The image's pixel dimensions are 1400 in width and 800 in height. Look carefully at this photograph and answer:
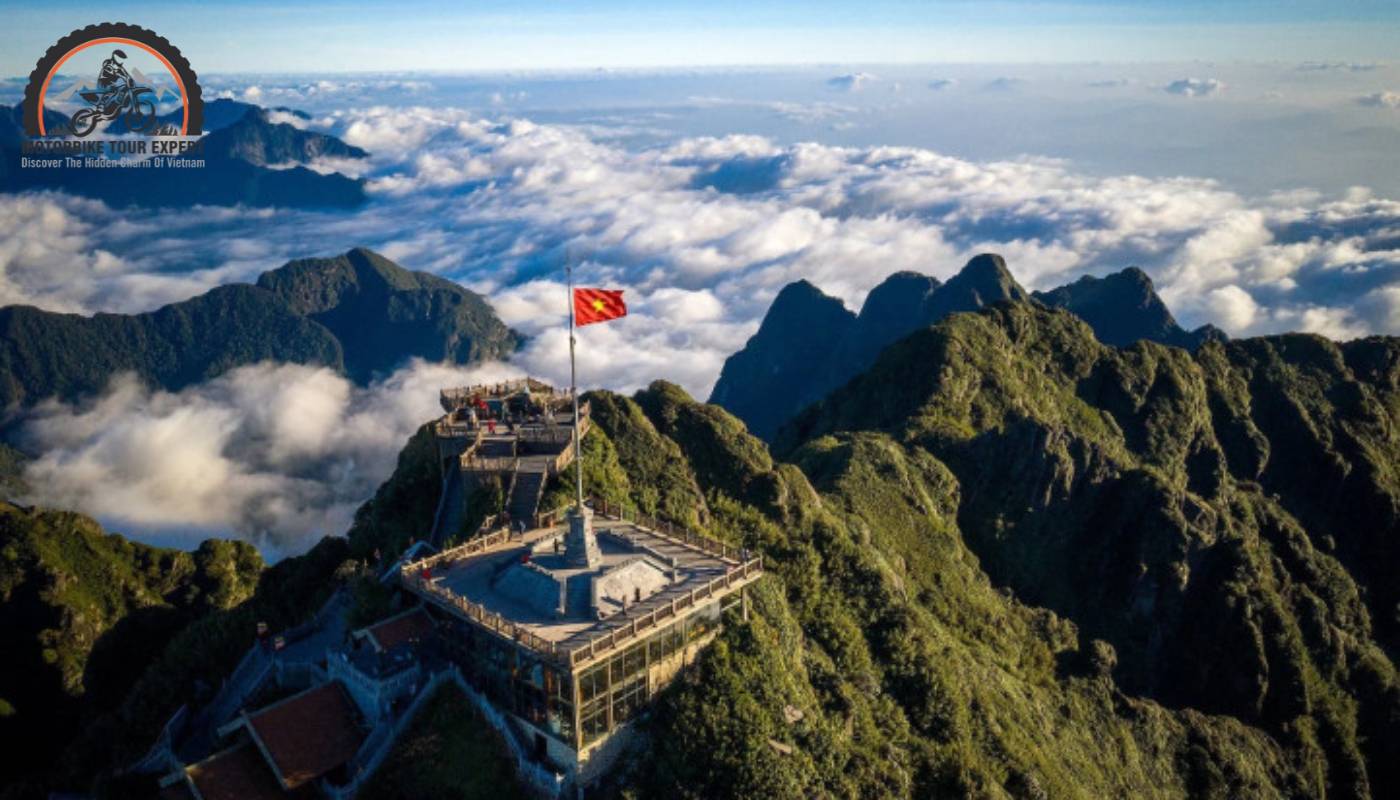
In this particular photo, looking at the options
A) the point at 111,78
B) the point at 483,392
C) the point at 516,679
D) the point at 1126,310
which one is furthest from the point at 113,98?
the point at 1126,310

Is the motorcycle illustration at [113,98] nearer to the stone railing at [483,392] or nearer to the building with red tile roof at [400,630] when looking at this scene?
the stone railing at [483,392]

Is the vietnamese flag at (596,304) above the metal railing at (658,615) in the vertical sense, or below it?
above

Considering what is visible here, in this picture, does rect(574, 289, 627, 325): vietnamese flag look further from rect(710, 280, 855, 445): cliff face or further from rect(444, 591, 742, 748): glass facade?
rect(710, 280, 855, 445): cliff face

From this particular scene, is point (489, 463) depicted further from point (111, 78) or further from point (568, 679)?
point (111, 78)

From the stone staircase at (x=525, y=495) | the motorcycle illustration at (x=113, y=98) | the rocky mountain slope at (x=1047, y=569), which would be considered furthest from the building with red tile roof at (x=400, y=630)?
the motorcycle illustration at (x=113, y=98)

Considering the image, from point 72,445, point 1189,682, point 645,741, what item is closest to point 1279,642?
point 1189,682

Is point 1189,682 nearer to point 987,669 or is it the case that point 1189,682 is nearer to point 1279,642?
point 1279,642
